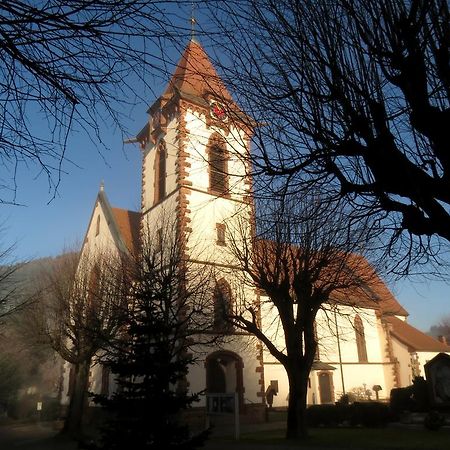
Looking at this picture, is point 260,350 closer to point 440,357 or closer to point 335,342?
point 440,357

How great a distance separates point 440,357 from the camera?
796 inches

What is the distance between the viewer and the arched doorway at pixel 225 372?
21.9 m

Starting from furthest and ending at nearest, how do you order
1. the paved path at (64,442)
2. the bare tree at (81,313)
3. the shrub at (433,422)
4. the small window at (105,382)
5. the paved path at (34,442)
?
the small window at (105,382)
the bare tree at (81,313)
the paved path at (34,442)
the shrub at (433,422)
the paved path at (64,442)

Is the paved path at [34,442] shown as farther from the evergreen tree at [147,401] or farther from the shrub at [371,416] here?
the shrub at [371,416]

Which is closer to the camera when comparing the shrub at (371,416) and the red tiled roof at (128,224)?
the shrub at (371,416)

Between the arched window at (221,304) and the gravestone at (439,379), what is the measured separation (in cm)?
896

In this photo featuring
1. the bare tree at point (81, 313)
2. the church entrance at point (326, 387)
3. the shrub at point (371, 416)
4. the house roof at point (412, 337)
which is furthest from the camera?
the house roof at point (412, 337)

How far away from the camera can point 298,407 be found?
1483cm

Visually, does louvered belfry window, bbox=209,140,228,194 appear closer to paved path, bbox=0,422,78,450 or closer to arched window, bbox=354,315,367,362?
paved path, bbox=0,422,78,450

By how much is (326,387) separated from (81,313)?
56.8 feet

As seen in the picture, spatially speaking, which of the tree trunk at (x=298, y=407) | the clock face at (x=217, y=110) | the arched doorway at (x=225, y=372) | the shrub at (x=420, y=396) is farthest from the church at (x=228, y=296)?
the clock face at (x=217, y=110)

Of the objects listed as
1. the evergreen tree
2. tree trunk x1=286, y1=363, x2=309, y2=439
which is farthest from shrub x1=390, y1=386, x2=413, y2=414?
the evergreen tree

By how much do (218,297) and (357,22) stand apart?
49.9 feet

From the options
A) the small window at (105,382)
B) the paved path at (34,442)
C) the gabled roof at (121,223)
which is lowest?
the paved path at (34,442)
